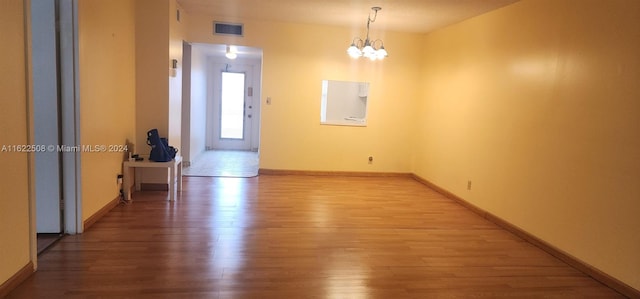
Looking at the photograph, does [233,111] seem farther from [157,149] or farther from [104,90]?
[104,90]

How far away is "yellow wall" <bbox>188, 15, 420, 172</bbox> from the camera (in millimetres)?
6066

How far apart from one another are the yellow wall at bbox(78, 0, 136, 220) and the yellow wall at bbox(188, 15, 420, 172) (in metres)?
1.78

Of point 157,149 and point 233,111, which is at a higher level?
point 233,111

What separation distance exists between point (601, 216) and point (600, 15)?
1.60 m

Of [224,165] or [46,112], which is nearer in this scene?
[46,112]

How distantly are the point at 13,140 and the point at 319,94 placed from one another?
4478 millimetres

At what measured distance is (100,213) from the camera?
368 centimetres

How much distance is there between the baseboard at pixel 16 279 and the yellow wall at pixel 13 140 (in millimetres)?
28

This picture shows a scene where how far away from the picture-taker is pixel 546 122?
3570 mm

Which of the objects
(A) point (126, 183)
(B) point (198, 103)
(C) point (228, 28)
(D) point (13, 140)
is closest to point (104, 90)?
(A) point (126, 183)

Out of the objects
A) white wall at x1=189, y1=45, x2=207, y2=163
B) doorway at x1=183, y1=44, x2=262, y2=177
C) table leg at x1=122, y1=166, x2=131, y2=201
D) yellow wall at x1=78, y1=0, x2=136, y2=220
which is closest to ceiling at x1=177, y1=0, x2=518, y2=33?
yellow wall at x1=78, y1=0, x2=136, y2=220

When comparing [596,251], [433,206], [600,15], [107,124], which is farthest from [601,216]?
[107,124]

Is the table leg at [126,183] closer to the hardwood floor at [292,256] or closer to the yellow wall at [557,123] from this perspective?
the hardwood floor at [292,256]

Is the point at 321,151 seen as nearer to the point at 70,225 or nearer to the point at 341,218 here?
the point at 341,218
